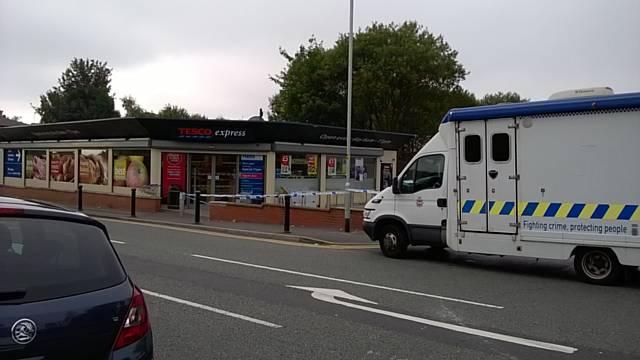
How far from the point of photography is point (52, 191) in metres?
28.2

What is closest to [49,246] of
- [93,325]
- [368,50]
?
[93,325]

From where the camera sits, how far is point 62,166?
94.4ft

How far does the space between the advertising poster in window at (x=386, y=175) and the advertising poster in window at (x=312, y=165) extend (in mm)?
4776

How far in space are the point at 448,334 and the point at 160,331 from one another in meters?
3.05

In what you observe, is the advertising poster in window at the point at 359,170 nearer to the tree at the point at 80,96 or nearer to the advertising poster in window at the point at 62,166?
the advertising poster in window at the point at 62,166

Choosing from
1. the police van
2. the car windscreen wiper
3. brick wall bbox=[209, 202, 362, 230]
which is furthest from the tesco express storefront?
the car windscreen wiper

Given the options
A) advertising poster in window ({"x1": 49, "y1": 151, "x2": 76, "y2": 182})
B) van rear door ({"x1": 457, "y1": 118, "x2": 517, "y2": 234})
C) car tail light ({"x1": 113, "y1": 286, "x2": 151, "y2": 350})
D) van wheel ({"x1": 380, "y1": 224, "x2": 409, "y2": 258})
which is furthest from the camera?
advertising poster in window ({"x1": 49, "y1": 151, "x2": 76, "y2": 182})

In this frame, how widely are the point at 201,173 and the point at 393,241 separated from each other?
1413 centimetres

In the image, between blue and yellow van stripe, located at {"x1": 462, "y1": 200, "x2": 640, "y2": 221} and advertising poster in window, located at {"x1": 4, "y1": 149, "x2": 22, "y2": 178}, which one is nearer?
blue and yellow van stripe, located at {"x1": 462, "y1": 200, "x2": 640, "y2": 221}

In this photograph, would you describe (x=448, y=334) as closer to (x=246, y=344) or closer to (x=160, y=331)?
(x=246, y=344)

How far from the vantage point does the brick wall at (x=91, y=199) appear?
74.2 ft

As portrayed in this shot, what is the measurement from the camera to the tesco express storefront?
23391mm

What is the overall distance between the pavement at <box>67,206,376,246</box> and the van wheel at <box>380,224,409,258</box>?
2.06m

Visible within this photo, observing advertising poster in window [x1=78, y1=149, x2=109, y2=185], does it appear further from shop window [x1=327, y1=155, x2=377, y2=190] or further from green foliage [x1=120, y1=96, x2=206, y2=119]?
green foliage [x1=120, y1=96, x2=206, y2=119]
